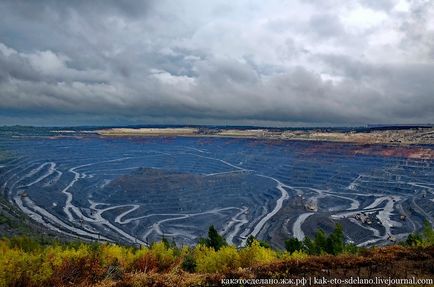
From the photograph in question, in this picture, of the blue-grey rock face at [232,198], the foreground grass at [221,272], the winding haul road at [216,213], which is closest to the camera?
the foreground grass at [221,272]

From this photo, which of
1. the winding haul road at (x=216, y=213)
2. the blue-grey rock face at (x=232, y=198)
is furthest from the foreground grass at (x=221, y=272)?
the winding haul road at (x=216, y=213)

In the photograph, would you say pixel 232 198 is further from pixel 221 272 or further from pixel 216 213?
pixel 221 272

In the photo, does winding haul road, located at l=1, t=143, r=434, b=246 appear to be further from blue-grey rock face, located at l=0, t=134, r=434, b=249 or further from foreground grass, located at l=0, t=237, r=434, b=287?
foreground grass, located at l=0, t=237, r=434, b=287

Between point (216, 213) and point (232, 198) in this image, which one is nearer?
point (216, 213)

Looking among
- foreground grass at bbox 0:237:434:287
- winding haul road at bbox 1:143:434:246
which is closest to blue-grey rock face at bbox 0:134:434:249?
winding haul road at bbox 1:143:434:246

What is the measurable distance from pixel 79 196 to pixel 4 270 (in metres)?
104

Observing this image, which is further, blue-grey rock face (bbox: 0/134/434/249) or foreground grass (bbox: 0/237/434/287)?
blue-grey rock face (bbox: 0/134/434/249)

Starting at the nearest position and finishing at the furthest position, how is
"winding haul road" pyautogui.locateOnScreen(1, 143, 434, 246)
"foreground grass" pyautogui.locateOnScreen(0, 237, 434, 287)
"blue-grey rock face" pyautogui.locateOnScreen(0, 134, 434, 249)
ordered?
"foreground grass" pyautogui.locateOnScreen(0, 237, 434, 287) < "winding haul road" pyautogui.locateOnScreen(1, 143, 434, 246) < "blue-grey rock face" pyautogui.locateOnScreen(0, 134, 434, 249)

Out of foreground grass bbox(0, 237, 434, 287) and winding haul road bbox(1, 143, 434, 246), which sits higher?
foreground grass bbox(0, 237, 434, 287)

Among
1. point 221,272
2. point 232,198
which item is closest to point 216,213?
point 232,198

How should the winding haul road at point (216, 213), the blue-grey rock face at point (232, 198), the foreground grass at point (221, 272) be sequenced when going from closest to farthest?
the foreground grass at point (221, 272)
the winding haul road at point (216, 213)
the blue-grey rock face at point (232, 198)

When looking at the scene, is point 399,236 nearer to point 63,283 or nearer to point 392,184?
point 392,184

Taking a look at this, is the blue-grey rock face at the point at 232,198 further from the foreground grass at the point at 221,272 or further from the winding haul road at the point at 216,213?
the foreground grass at the point at 221,272

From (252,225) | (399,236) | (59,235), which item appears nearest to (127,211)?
(59,235)
